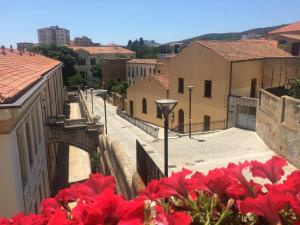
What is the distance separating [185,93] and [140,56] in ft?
229

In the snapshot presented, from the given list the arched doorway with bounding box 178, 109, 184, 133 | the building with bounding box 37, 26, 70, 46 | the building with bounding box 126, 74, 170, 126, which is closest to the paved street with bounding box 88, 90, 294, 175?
the arched doorway with bounding box 178, 109, 184, 133

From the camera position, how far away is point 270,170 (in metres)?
1.70

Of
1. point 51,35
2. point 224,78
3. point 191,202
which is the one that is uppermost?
point 51,35

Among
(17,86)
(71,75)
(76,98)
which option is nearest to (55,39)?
(71,75)

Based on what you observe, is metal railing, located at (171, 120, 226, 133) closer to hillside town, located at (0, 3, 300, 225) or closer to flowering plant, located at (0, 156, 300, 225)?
hillside town, located at (0, 3, 300, 225)

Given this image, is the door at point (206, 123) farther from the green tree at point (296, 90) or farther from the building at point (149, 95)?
the green tree at point (296, 90)

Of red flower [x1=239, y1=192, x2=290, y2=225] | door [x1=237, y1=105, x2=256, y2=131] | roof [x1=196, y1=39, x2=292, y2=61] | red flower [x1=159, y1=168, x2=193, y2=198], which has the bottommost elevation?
door [x1=237, y1=105, x2=256, y2=131]

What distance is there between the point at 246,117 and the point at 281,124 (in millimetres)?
5131

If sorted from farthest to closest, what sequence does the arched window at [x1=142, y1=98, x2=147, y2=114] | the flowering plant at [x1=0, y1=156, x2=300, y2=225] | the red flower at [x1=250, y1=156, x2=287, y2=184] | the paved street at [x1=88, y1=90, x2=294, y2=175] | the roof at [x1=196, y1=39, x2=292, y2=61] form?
the arched window at [x1=142, y1=98, x2=147, y2=114], the roof at [x1=196, y1=39, x2=292, y2=61], the paved street at [x1=88, y1=90, x2=294, y2=175], the red flower at [x1=250, y1=156, x2=287, y2=184], the flowering plant at [x1=0, y1=156, x2=300, y2=225]

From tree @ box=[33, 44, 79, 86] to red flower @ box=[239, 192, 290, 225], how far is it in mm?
60980

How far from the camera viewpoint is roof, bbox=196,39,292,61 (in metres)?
21.6

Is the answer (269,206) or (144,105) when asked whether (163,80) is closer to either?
(144,105)

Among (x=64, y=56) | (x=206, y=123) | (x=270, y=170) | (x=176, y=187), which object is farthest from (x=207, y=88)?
(x=64, y=56)

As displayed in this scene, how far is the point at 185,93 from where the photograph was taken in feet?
81.7
